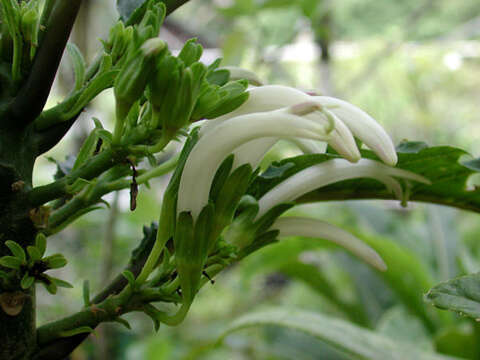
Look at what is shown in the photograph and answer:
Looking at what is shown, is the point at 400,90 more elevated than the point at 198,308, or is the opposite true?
the point at 400,90

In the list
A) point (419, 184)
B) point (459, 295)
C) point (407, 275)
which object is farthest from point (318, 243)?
point (459, 295)

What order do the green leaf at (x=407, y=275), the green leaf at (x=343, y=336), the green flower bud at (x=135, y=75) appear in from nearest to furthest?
the green flower bud at (x=135, y=75) → the green leaf at (x=343, y=336) → the green leaf at (x=407, y=275)

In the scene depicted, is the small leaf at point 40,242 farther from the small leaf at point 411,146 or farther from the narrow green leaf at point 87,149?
the small leaf at point 411,146

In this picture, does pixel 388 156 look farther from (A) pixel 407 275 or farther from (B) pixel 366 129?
(A) pixel 407 275

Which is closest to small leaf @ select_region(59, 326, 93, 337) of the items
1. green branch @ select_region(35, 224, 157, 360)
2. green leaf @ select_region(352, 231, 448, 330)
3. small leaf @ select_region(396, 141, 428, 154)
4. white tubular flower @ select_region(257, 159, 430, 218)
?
green branch @ select_region(35, 224, 157, 360)

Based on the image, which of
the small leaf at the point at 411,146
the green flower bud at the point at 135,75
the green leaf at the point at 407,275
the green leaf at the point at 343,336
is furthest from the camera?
the green leaf at the point at 407,275

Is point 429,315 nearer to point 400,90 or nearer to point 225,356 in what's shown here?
point 225,356

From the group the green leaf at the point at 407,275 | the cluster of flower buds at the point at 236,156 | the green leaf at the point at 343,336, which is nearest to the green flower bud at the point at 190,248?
the cluster of flower buds at the point at 236,156

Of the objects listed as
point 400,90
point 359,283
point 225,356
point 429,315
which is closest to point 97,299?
point 429,315
